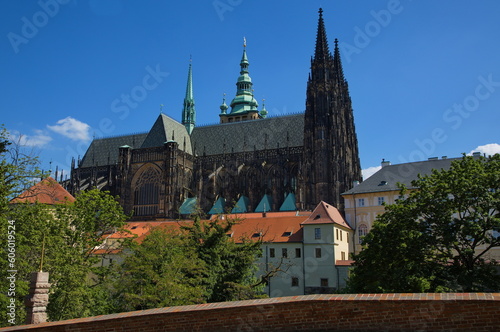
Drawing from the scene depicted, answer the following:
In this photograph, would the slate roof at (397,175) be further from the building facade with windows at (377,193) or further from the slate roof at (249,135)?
the slate roof at (249,135)

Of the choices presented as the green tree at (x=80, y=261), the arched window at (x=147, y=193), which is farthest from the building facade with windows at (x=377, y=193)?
the arched window at (x=147, y=193)

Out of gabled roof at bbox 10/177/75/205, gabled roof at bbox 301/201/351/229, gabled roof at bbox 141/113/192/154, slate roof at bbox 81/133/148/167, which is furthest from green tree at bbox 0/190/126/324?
slate roof at bbox 81/133/148/167

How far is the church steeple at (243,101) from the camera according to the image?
343 ft

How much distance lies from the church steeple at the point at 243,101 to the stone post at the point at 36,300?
91028 mm

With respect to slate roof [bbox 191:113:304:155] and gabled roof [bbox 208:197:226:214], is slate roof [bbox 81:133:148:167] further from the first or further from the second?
gabled roof [bbox 208:197:226:214]

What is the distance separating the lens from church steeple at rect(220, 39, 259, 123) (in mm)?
104562

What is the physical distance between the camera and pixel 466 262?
2255cm

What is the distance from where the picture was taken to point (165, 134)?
76625 mm

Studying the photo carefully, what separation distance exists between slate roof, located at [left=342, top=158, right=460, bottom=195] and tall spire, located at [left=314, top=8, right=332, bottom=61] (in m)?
26.6

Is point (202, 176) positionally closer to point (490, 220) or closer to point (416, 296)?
point (490, 220)

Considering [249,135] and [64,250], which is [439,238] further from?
[249,135]

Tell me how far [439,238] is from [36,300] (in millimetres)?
18744

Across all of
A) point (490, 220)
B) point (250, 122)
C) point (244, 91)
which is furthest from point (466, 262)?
point (244, 91)

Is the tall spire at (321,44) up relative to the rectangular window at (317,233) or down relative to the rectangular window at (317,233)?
up
